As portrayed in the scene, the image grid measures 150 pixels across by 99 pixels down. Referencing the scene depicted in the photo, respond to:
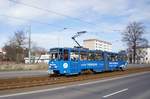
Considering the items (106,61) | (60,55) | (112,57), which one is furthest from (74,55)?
(112,57)

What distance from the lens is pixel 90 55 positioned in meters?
34.5

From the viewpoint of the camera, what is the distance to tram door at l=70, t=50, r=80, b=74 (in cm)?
Result: 3025

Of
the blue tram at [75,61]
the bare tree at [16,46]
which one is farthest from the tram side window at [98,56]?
the bare tree at [16,46]

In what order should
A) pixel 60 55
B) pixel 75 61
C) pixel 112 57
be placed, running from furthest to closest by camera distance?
1. pixel 112 57
2. pixel 75 61
3. pixel 60 55

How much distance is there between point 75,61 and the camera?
30812 millimetres

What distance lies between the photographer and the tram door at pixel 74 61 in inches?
1191

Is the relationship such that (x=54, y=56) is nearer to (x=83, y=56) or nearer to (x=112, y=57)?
(x=83, y=56)

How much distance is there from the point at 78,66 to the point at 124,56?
18.0 m

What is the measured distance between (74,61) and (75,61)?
0.70ft

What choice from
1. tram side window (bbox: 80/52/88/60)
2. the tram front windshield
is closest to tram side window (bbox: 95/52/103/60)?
tram side window (bbox: 80/52/88/60)

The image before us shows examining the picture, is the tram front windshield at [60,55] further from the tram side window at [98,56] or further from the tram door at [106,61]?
the tram door at [106,61]

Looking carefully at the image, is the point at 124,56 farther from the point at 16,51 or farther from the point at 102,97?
the point at 16,51

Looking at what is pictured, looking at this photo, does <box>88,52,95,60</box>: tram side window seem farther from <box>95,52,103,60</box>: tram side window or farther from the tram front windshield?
the tram front windshield

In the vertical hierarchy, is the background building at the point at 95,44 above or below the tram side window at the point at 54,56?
above
